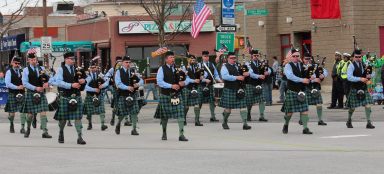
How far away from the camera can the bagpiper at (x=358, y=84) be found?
1823 cm

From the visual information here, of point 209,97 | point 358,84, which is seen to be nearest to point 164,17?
point 209,97

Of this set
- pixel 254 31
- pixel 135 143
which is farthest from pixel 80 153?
pixel 254 31

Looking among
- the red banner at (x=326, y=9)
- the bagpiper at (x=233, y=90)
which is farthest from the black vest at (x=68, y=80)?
the red banner at (x=326, y=9)

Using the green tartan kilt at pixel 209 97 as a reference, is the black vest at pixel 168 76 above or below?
above

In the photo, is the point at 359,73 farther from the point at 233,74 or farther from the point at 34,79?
the point at 34,79

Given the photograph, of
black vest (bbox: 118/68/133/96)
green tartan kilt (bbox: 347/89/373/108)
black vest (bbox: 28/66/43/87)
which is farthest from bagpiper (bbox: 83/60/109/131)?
green tartan kilt (bbox: 347/89/373/108)

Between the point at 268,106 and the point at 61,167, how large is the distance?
53.1 ft

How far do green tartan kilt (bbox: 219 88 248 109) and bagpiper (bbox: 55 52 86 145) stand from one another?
12.7 feet

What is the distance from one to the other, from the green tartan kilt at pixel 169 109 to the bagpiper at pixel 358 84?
12.9 feet

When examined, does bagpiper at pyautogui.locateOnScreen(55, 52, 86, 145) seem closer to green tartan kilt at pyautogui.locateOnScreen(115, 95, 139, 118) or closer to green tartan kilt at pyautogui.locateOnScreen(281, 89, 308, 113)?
green tartan kilt at pyautogui.locateOnScreen(115, 95, 139, 118)

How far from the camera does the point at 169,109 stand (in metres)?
16.7

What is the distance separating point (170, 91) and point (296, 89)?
2.63 metres

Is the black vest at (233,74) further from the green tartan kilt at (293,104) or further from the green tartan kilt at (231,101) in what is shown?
the green tartan kilt at (293,104)

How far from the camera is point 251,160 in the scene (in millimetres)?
12797
